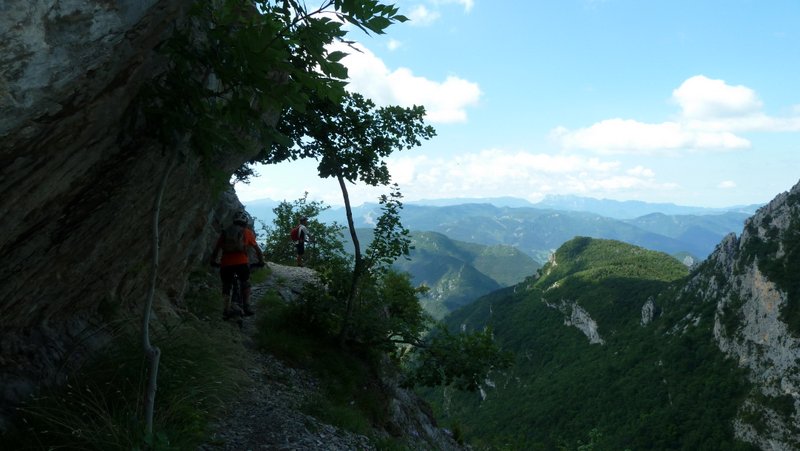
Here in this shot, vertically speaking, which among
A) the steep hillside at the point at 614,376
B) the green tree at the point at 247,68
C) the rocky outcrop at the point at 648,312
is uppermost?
the green tree at the point at 247,68

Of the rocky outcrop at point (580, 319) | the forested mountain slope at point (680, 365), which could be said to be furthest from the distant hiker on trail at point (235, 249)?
the rocky outcrop at point (580, 319)

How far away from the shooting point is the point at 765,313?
10544cm

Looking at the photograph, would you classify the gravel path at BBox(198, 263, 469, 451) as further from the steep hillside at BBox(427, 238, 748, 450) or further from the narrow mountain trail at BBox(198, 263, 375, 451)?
the steep hillside at BBox(427, 238, 748, 450)

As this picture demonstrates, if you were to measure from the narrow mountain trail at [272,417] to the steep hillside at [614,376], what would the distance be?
7699cm

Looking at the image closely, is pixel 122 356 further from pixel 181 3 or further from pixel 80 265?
pixel 181 3

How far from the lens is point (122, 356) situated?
5.75 metres

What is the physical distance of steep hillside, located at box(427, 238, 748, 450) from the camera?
102 metres

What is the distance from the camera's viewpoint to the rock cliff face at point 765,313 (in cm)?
9012

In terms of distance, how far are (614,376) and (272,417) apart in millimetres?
135777

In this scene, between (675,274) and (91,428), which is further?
(675,274)

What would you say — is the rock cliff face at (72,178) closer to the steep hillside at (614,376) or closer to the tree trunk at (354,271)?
the tree trunk at (354,271)

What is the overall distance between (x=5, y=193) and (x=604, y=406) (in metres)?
130

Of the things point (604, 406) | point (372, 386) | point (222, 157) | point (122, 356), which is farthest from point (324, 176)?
point (604, 406)

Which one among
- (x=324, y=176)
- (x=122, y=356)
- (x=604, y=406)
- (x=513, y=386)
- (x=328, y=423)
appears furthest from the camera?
(x=513, y=386)
